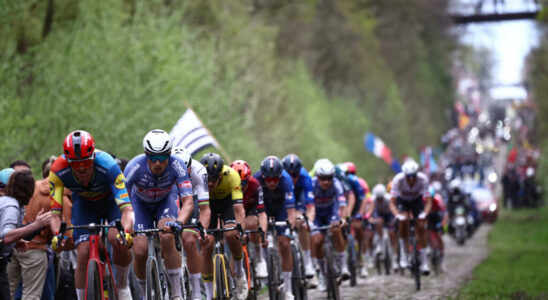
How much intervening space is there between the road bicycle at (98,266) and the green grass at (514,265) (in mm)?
6940

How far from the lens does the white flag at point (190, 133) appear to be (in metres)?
17.0

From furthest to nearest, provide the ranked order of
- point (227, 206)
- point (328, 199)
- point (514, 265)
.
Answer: point (514, 265), point (328, 199), point (227, 206)

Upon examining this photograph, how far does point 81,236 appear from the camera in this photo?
957cm

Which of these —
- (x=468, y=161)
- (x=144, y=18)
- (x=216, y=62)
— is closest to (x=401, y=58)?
(x=468, y=161)

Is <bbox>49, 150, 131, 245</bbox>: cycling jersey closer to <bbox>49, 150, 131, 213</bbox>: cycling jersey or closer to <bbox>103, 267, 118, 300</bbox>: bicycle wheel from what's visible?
<bbox>49, 150, 131, 213</bbox>: cycling jersey

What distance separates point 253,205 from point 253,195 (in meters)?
0.17

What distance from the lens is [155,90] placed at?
20422 millimetres

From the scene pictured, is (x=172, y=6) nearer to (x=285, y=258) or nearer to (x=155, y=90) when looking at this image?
(x=155, y=90)

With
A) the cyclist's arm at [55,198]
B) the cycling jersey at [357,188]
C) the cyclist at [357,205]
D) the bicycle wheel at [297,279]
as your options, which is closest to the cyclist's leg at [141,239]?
Result: the cyclist's arm at [55,198]

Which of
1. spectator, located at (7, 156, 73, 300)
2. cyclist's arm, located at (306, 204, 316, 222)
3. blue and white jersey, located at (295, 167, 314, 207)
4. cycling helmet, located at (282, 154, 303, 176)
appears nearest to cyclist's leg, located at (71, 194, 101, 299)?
spectator, located at (7, 156, 73, 300)

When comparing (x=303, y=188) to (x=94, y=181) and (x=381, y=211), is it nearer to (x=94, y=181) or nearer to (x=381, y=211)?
(x=94, y=181)

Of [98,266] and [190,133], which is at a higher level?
[190,133]

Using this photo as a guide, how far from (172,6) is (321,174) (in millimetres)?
11651

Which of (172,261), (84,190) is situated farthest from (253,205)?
(84,190)
